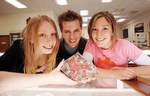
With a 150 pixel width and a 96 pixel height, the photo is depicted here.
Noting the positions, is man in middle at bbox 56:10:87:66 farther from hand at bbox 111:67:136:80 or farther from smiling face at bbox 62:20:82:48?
hand at bbox 111:67:136:80

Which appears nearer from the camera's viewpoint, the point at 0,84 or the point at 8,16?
the point at 0,84

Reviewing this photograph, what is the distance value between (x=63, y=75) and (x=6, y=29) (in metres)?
10.3

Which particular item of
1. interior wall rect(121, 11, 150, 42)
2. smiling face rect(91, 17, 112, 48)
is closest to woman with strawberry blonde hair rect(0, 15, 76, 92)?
smiling face rect(91, 17, 112, 48)

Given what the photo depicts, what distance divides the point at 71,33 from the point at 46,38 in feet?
0.66

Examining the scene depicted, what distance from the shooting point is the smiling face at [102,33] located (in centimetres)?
136

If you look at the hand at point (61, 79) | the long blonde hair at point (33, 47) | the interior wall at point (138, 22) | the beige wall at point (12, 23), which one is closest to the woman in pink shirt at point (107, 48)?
the long blonde hair at point (33, 47)

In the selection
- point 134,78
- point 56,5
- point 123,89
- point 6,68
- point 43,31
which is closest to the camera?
point 123,89

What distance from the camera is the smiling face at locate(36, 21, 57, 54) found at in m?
1.32

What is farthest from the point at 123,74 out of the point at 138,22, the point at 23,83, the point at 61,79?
the point at 138,22

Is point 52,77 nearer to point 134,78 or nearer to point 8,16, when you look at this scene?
point 134,78

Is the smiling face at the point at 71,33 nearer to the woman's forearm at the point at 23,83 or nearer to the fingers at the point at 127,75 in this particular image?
the fingers at the point at 127,75

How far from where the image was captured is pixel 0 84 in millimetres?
881

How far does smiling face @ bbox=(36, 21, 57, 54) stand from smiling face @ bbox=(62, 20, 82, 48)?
0.43 feet

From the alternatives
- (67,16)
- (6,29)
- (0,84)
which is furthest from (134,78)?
(6,29)
